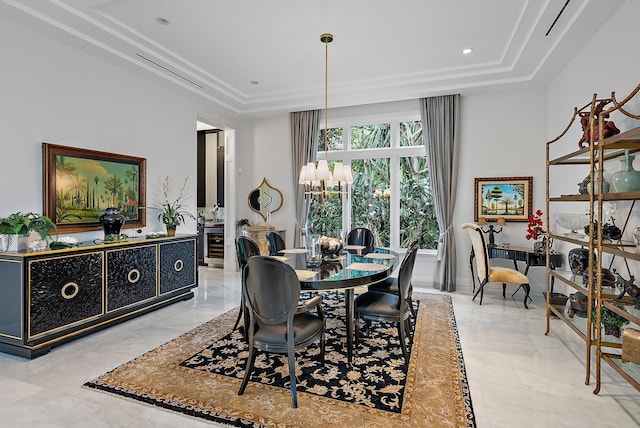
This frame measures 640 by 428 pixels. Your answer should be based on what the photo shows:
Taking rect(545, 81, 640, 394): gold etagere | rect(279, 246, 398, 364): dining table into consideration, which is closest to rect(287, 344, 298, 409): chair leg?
rect(279, 246, 398, 364): dining table

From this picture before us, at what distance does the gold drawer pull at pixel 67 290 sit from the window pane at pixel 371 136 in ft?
14.8

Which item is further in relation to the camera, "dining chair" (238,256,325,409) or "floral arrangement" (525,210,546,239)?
"floral arrangement" (525,210,546,239)

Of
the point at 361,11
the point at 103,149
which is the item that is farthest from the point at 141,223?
the point at 361,11

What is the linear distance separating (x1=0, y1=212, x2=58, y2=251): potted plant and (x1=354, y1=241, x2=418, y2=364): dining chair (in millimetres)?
2937

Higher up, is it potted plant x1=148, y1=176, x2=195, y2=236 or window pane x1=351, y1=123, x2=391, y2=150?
window pane x1=351, y1=123, x2=391, y2=150

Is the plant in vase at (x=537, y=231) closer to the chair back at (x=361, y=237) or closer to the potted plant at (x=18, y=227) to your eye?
the chair back at (x=361, y=237)

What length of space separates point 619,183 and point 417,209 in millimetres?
3265

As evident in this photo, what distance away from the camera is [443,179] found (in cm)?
526

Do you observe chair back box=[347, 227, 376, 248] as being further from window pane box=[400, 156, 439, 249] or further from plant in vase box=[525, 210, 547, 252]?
plant in vase box=[525, 210, 547, 252]

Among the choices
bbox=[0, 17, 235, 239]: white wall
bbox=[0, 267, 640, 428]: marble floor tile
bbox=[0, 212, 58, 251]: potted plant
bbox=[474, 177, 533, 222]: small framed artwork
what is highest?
bbox=[0, 17, 235, 239]: white wall

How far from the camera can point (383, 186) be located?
5859 mm

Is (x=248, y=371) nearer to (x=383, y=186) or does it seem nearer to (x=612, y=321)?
(x=612, y=321)

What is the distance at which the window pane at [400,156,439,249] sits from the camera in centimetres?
558

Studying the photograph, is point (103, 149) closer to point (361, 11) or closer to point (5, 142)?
point (5, 142)
